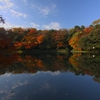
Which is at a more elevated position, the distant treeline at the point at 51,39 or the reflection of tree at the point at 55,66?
the distant treeline at the point at 51,39

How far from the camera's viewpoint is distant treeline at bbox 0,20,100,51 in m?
39.8

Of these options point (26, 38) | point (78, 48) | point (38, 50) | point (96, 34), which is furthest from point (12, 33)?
point (96, 34)

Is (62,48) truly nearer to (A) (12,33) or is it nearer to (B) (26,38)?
(B) (26,38)

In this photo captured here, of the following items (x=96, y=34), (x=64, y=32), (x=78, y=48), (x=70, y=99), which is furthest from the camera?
(x=64, y=32)

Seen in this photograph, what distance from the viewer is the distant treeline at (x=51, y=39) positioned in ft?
131

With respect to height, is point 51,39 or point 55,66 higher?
point 51,39

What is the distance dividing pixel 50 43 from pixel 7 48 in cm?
1420

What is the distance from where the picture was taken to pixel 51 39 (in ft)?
159

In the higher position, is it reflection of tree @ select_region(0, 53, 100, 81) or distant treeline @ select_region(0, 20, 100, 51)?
distant treeline @ select_region(0, 20, 100, 51)

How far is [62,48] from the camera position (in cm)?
4931

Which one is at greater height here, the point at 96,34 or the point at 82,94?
the point at 96,34

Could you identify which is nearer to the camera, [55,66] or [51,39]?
[55,66]

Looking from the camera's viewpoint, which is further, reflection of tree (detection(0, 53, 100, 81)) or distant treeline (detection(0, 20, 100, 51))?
distant treeline (detection(0, 20, 100, 51))

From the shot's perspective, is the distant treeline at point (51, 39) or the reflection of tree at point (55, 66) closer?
the reflection of tree at point (55, 66)
